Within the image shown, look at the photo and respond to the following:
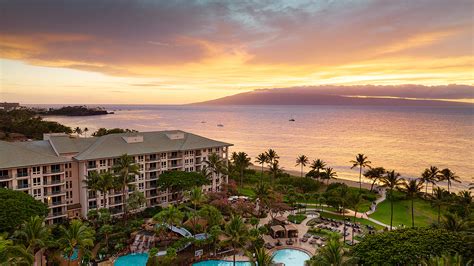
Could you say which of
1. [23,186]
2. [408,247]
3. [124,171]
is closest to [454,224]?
[408,247]

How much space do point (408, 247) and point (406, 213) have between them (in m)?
32.8

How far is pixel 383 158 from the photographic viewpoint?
128375 mm

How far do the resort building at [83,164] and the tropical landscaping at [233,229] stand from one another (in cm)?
250

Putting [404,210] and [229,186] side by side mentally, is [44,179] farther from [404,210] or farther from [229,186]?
[404,210]

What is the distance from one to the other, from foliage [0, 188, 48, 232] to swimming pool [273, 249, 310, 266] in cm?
3067

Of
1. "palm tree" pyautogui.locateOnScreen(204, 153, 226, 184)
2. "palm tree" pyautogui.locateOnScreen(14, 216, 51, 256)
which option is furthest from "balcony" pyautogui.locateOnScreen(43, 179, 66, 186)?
"palm tree" pyautogui.locateOnScreen(204, 153, 226, 184)

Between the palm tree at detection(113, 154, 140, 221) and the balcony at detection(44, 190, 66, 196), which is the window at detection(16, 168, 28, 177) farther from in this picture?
the palm tree at detection(113, 154, 140, 221)

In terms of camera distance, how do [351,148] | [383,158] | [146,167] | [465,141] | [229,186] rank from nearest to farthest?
[146,167] → [229,186] → [383,158] → [351,148] → [465,141]

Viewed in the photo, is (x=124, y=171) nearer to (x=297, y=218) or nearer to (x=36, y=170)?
(x=36, y=170)

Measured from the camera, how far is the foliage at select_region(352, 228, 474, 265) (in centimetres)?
2852

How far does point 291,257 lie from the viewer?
135 feet

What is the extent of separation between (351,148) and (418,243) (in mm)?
125084

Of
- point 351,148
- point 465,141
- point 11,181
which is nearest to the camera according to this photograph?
point 11,181

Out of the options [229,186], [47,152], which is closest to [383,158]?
[229,186]
